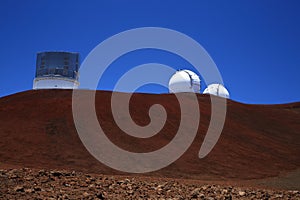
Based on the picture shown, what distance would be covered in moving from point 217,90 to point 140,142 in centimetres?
3321

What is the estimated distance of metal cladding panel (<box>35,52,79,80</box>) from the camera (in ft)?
140

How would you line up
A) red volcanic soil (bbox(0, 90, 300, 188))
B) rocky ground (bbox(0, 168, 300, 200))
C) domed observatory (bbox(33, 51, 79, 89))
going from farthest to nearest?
domed observatory (bbox(33, 51, 79, 89))
red volcanic soil (bbox(0, 90, 300, 188))
rocky ground (bbox(0, 168, 300, 200))

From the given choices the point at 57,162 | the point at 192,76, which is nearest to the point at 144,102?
the point at 57,162

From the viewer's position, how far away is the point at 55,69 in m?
42.5

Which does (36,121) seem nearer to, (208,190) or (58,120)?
(58,120)

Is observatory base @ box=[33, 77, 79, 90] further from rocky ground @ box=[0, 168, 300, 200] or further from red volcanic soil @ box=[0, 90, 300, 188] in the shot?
rocky ground @ box=[0, 168, 300, 200]

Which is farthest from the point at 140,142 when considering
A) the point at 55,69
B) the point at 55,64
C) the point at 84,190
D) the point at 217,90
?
the point at 217,90

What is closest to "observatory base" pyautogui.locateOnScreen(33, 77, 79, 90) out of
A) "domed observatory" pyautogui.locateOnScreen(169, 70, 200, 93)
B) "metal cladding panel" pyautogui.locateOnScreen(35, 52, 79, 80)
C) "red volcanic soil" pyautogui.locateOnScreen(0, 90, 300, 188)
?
"metal cladding panel" pyautogui.locateOnScreen(35, 52, 79, 80)

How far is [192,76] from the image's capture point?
4841 cm

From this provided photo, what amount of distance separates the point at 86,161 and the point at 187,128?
33.7ft

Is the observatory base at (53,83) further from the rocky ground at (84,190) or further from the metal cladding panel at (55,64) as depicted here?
the rocky ground at (84,190)

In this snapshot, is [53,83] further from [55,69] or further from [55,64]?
[55,64]

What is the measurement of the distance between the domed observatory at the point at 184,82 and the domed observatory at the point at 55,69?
14216mm

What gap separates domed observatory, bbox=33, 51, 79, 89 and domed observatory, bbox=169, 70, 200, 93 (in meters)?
14.2
